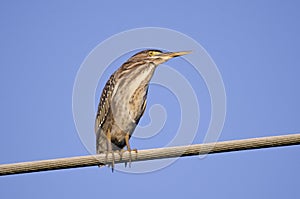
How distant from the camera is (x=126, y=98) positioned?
10500 mm

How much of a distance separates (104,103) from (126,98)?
584 millimetres

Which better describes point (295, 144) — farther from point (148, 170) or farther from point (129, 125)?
point (129, 125)

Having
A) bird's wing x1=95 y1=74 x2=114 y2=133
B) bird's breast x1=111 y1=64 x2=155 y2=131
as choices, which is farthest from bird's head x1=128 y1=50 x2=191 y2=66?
bird's wing x1=95 y1=74 x2=114 y2=133

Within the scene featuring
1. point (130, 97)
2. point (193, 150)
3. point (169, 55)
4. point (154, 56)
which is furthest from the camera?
point (154, 56)

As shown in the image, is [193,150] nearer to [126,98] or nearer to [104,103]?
[126,98]

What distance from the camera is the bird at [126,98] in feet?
34.6

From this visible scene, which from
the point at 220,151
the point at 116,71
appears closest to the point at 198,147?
the point at 220,151

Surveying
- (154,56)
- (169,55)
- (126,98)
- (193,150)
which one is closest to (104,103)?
(126,98)

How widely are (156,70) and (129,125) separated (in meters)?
1.12

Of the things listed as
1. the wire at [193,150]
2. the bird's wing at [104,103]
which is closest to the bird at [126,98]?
the bird's wing at [104,103]

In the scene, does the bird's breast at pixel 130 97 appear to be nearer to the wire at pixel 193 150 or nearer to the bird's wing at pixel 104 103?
the bird's wing at pixel 104 103

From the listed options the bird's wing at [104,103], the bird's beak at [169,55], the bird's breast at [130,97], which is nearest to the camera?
the bird's beak at [169,55]

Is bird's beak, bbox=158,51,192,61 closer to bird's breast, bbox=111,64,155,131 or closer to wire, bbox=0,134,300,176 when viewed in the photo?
bird's breast, bbox=111,64,155,131

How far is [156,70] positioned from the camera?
10758 mm
